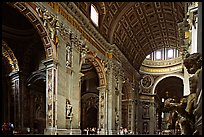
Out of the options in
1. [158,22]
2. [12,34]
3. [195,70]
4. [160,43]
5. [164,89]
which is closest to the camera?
[195,70]

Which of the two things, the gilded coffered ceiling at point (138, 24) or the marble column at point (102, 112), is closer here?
the marble column at point (102, 112)

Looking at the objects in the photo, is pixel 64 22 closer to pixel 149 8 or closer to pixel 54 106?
pixel 54 106

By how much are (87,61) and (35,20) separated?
27.0ft

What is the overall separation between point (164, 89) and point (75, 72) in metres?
28.7

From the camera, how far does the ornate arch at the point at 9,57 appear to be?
15598 mm

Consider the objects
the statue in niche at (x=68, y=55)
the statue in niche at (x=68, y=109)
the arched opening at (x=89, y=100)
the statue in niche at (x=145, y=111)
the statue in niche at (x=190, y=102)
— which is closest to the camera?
the statue in niche at (x=190, y=102)

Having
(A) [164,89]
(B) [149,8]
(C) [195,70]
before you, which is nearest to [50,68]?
(C) [195,70]

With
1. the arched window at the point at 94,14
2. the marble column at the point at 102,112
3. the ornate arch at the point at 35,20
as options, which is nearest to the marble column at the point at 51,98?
the ornate arch at the point at 35,20

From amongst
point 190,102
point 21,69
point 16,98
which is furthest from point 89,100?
point 190,102

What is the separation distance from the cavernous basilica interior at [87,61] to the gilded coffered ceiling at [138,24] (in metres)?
0.07

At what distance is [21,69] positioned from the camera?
16234 millimetres

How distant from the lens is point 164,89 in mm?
40844

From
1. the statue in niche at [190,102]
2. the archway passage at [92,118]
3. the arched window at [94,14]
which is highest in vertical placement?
the arched window at [94,14]

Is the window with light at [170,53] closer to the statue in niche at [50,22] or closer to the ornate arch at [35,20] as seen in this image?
the statue in niche at [50,22]
